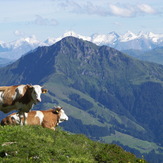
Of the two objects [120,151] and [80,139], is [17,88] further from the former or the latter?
[120,151]

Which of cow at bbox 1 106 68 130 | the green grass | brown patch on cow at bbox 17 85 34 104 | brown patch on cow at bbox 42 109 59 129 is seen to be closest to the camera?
the green grass

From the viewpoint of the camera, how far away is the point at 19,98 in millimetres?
29344

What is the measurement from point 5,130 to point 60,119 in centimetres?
1585

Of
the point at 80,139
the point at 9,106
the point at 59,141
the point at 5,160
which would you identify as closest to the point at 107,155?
the point at 59,141

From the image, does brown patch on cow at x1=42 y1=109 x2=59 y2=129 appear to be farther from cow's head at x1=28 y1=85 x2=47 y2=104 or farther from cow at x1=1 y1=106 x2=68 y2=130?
cow's head at x1=28 y1=85 x2=47 y2=104

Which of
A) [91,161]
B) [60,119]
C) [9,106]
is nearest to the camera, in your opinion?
[91,161]

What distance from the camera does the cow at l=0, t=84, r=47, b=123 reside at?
2922 cm

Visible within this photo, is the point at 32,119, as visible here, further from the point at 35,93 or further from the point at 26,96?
the point at 35,93

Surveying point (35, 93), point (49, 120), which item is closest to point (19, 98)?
point (35, 93)

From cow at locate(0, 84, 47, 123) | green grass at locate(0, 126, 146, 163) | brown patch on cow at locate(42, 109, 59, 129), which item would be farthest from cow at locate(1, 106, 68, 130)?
green grass at locate(0, 126, 146, 163)

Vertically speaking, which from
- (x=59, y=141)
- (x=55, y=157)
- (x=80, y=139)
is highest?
(x=55, y=157)

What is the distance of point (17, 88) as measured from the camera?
29.7m

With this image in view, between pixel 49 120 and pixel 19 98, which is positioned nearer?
pixel 19 98

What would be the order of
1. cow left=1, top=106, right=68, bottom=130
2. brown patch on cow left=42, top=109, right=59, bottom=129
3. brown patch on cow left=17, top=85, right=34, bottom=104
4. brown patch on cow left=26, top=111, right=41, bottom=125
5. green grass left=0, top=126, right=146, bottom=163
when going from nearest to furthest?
green grass left=0, top=126, right=146, bottom=163
brown patch on cow left=17, top=85, right=34, bottom=104
cow left=1, top=106, right=68, bottom=130
brown patch on cow left=26, top=111, right=41, bottom=125
brown patch on cow left=42, top=109, right=59, bottom=129
